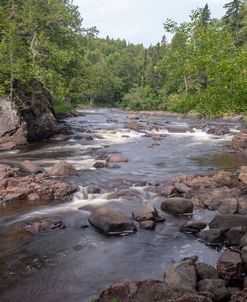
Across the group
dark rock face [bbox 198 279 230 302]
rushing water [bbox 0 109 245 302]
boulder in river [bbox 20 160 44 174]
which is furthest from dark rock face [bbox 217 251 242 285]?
boulder in river [bbox 20 160 44 174]

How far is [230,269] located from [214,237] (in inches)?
114

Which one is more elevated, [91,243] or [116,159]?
[116,159]

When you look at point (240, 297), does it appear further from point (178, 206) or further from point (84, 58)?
point (84, 58)

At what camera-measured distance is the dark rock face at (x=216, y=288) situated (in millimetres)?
8633

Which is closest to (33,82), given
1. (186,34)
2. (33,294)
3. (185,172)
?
(185,172)

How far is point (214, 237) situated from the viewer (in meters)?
12.8

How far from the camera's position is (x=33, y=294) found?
31.2 ft

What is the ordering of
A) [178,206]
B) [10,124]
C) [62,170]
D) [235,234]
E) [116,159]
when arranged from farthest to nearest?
[10,124] < [116,159] < [62,170] < [178,206] < [235,234]

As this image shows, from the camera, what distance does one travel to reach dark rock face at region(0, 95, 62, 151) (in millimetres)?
30594

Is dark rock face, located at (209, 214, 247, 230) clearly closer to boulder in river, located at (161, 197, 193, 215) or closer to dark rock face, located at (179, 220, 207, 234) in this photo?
dark rock face, located at (179, 220, 207, 234)

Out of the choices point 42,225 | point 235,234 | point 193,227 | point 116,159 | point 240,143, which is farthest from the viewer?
point 240,143

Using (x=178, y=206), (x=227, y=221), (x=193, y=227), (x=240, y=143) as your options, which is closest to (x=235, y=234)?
(x=227, y=221)

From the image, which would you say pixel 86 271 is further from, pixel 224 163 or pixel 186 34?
pixel 224 163

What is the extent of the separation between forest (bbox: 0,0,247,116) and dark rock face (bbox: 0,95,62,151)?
0.78 metres
